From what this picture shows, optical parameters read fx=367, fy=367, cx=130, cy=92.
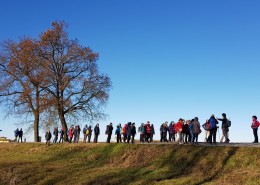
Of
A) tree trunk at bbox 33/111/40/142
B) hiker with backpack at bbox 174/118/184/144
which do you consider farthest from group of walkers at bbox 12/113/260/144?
tree trunk at bbox 33/111/40/142

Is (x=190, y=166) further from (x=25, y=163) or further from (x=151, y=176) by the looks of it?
(x=25, y=163)

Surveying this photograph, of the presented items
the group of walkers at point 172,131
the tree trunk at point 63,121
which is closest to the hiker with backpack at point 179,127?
the group of walkers at point 172,131

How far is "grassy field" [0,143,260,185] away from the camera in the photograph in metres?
20.8

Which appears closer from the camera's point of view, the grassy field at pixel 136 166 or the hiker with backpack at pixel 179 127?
the grassy field at pixel 136 166

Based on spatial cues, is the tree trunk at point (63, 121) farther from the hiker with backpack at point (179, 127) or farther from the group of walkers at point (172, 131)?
the hiker with backpack at point (179, 127)

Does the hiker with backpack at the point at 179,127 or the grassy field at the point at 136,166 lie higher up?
the hiker with backpack at the point at 179,127

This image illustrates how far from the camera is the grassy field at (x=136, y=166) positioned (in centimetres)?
2084

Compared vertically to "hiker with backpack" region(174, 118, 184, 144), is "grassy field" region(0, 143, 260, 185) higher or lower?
lower

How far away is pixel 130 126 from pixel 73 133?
8.65 metres

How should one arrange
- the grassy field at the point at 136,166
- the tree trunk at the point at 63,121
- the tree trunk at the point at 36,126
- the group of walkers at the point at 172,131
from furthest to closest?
1. the tree trunk at the point at 36,126
2. the tree trunk at the point at 63,121
3. the group of walkers at the point at 172,131
4. the grassy field at the point at 136,166

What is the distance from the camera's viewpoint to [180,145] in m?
26.3

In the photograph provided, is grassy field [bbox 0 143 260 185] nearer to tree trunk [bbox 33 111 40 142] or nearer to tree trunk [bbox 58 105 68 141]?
tree trunk [bbox 58 105 68 141]

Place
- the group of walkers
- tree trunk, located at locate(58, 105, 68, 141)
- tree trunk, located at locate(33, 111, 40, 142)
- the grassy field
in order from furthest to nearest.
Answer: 1. tree trunk, located at locate(33, 111, 40, 142)
2. tree trunk, located at locate(58, 105, 68, 141)
3. the group of walkers
4. the grassy field

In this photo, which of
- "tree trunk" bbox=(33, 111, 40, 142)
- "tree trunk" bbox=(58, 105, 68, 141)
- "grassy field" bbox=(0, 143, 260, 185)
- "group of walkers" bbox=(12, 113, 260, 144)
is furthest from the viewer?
"tree trunk" bbox=(33, 111, 40, 142)
